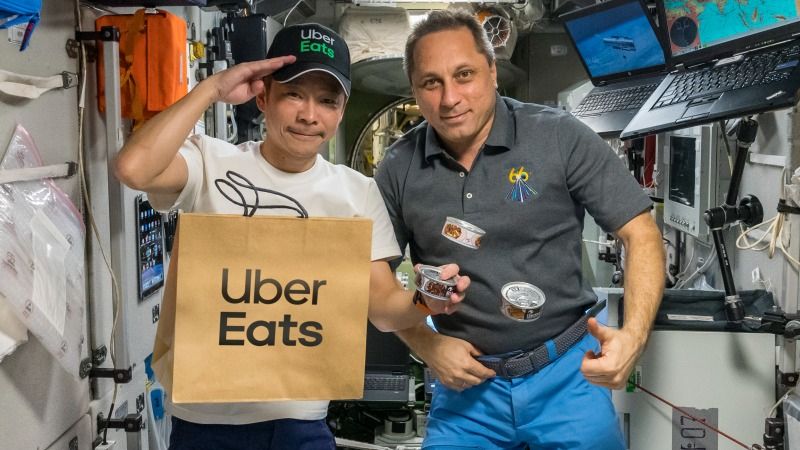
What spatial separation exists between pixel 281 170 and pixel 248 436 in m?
0.67

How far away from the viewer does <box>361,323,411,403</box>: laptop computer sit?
4.24m

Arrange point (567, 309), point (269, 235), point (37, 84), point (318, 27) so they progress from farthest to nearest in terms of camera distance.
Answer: point (567, 309) < point (37, 84) < point (318, 27) < point (269, 235)

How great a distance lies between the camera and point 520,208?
224cm

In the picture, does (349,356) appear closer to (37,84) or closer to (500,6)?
(37,84)

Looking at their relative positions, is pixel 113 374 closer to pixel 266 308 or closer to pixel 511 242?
pixel 266 308

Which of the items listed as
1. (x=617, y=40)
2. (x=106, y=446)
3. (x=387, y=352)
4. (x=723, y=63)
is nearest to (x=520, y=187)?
(x=723, y=63)

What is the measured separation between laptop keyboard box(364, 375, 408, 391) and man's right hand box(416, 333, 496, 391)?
197 cm

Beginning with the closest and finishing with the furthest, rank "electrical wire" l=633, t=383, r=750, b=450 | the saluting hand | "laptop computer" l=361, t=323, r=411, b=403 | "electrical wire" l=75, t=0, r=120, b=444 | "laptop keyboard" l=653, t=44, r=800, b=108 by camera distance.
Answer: the saluting hand < "electrical wire" l=75, t=0, r=120, b=444 < "laptop keyboard" l=653, t=44, r=800, b=108 < "electrical wire" l=633, t=383, r=750, b=450 < "laptop computer" l=361, t=323, r=411, b=403

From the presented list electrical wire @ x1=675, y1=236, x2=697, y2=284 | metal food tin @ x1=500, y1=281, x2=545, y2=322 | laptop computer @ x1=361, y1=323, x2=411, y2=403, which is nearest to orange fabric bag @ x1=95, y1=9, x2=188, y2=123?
metal food tin @ x1=500, y1=281, x2=545, y2=322

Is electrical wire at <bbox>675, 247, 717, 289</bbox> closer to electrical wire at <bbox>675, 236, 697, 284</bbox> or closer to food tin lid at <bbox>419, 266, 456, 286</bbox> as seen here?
electrical wire at <bbox>675, 236, 697, 284</bbox>

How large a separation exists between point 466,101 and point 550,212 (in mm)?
402

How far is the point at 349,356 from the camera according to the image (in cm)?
183

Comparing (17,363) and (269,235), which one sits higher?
(269,235)

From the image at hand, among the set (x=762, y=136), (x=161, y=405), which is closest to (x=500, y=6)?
(x=762, y=136)
